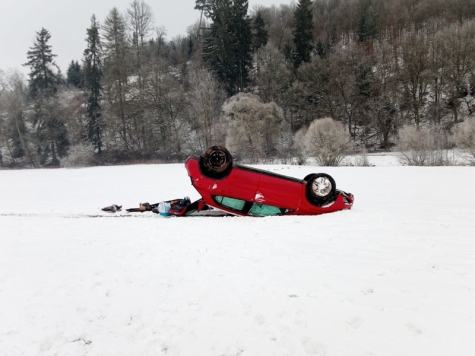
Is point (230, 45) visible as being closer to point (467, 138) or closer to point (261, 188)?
point (467, 138)

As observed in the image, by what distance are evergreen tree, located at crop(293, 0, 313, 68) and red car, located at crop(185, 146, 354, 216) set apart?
44.0m

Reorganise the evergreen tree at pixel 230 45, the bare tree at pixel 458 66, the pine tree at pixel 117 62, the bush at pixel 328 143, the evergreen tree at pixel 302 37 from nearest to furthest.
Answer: the bush at pixel 328 143 < the bare tree at pixel 458 66 < the pine tree at pixel 117 62 < the evergreen tree at pixel 230 45 < the evergreen tree at pixel 302 37

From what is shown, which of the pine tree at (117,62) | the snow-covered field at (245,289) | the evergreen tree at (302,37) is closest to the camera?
the snow-covered field at (245,289)

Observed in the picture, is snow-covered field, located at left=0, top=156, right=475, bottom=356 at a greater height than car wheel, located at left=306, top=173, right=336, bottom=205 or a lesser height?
lesser

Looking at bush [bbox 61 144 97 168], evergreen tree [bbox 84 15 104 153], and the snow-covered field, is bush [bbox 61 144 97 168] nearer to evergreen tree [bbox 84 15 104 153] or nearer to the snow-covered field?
evergreen tree [bbox 84 15 104 153]

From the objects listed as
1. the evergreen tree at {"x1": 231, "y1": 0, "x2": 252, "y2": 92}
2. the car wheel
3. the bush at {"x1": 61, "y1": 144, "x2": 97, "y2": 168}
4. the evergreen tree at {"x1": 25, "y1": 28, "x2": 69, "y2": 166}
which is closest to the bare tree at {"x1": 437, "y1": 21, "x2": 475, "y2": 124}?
the evergreen tree at {"x1": 231, "y1": 0, "x2": 252, "y2": 92}

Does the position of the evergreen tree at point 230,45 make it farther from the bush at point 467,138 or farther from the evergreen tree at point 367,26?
the bush at point 467,138

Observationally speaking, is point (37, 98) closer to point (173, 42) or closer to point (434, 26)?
point (173, 42)

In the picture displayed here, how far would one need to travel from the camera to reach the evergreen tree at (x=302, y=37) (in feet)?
156

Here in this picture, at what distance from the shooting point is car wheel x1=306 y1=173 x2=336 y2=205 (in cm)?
740

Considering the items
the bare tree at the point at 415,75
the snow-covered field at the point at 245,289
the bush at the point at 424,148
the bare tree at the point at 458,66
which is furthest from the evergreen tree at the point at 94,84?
the bare tree at the point at 458,66

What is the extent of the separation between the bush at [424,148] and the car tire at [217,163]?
19.3m

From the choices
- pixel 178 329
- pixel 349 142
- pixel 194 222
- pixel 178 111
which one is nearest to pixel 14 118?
pixel 178 111

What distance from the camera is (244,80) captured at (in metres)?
48.5
